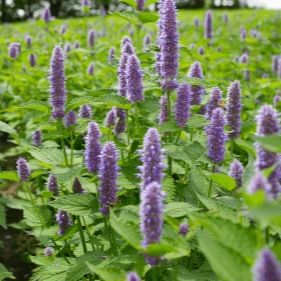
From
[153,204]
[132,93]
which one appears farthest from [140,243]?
[132,93]

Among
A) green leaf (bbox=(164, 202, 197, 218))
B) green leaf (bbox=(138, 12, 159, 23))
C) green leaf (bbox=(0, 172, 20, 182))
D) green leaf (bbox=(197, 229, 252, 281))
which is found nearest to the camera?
green leaf (bbox=(197, 229, 252, 281))

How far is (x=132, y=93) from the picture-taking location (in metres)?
2.60

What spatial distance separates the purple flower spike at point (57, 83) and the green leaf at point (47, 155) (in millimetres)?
359

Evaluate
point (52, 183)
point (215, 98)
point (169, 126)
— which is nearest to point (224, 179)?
point (169, 126)

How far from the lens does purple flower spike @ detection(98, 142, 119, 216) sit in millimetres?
1984

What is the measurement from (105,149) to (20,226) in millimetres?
2974

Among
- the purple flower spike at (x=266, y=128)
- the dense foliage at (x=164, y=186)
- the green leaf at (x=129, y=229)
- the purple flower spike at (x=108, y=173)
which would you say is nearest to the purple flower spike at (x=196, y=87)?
the dense foliage at (x=164, y=186)

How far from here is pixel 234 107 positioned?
8.77ft

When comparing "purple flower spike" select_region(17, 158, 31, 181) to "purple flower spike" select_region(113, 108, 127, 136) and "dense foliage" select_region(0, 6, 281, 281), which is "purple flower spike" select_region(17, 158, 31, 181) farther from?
"purple flower spike" select_region(113, 108, 127, 136)

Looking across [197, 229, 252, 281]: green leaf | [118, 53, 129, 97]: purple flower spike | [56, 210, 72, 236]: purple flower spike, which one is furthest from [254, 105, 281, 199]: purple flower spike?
[56, 210, 72, 236]: purple flower spike

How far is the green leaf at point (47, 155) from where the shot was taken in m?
2.85

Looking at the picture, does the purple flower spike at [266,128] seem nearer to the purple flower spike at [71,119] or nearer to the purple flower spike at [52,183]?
the purple flower spike at [71,119]

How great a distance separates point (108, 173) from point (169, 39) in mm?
1176

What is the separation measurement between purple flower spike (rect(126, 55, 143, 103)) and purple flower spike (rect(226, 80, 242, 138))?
671mm
